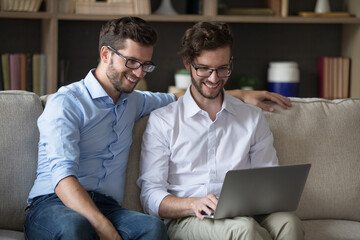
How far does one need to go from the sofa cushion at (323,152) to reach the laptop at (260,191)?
33 cm

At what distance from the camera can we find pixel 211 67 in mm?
2127

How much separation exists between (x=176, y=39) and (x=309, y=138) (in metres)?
1.64

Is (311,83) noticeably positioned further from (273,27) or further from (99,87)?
(99,87)

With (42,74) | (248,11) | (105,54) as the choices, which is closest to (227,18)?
(248,11)

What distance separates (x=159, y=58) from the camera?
146 inches

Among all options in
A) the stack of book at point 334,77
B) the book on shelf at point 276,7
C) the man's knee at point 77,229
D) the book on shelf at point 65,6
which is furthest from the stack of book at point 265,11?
the man's knee at point 77,229

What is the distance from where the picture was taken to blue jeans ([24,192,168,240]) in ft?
5.62

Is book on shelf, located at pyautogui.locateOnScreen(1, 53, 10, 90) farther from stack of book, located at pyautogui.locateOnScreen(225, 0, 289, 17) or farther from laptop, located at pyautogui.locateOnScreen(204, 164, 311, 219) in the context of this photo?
laptop, located at pyautogui.locateOnScreen(204, 164, 311, 219)

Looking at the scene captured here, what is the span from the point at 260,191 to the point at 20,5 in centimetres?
204

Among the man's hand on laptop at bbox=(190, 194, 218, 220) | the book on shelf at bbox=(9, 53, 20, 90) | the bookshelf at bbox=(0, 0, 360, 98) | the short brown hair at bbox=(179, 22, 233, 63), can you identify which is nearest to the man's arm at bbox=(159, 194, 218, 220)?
the man's hand on laptop at bbox=(190, 194, 218, 220)

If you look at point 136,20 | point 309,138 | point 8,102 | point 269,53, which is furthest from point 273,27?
point 8,102

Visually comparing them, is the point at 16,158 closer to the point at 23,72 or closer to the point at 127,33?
the point at 127,33

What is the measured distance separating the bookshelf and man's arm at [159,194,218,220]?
5.14 ft

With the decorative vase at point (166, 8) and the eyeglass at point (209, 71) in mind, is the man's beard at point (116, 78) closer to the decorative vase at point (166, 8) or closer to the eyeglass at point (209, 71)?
the eyeglass at point (209, 71)
